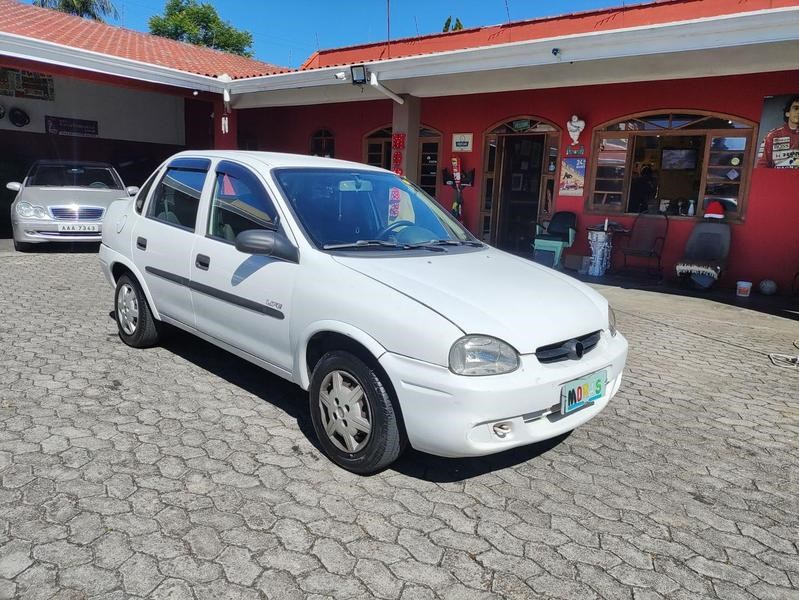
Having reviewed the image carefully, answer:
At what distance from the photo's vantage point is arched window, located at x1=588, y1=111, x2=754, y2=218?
27.8ft

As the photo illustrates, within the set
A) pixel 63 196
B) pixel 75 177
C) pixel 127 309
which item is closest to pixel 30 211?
pixel 63 196

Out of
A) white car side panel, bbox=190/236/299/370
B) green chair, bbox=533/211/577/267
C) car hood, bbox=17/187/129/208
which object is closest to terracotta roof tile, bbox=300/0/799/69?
green chair, bbox=533/211/577/267

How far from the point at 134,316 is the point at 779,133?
863 cm

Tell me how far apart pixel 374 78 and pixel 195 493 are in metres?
8.26

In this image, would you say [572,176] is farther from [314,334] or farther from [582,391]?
[314,334]

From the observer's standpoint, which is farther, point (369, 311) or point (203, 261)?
point (203, 261)

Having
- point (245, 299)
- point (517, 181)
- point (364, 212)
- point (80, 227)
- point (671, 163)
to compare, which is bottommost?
point (80, 227)

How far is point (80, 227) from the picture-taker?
9.12 meters

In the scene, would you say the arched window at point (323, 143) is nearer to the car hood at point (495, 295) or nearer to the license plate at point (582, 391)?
the car hood at point (495, 295)

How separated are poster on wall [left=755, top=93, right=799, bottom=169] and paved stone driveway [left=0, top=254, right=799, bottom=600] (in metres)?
5.19

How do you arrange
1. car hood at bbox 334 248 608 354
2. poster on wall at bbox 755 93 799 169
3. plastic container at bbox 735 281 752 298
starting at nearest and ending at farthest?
car hood at bbox 334 248 608 354 → poster on wall at bbox 755 93 799 169 → plastic container at bbox 735 281 752 298

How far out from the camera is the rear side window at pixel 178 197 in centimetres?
387

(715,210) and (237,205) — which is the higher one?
(715,210)

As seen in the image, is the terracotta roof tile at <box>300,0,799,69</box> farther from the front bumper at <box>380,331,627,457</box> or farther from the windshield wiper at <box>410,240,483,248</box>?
the front bumper at <box>380,331,627,457</box>
